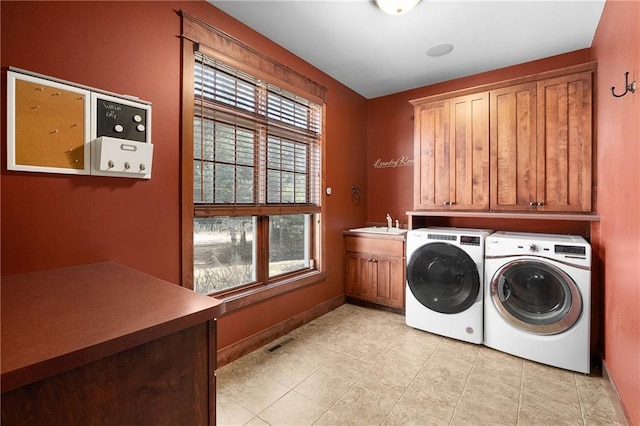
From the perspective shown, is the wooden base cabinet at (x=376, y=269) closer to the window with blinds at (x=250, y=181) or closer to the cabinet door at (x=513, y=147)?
the window with blinds at (x=250, y=181)

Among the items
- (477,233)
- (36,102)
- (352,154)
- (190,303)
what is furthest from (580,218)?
(36,102)

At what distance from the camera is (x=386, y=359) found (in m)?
2.36

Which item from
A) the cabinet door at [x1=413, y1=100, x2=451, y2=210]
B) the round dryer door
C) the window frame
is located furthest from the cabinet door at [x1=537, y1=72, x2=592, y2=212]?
the window frame

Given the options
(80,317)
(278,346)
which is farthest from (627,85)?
(278,346)

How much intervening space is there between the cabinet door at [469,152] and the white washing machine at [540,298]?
21.2 inches

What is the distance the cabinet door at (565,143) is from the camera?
2418 mm

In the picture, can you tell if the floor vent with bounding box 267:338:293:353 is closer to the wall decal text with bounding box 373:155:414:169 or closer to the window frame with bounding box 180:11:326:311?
the window frame with bounding box 180:11:326:311

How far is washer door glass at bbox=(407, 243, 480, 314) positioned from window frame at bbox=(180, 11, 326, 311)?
3.27 feet

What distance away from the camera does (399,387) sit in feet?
6.56

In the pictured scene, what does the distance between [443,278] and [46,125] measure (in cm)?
298

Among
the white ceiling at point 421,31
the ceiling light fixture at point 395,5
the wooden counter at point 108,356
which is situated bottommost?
the wooden counter at point 108,356

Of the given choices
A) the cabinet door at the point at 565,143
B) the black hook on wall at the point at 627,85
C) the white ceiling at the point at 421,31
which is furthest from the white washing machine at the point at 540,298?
the white ceiling at the point at 421,31

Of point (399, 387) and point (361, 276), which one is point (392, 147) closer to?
point (361, 276)

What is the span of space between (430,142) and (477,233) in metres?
1.07
